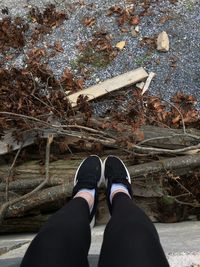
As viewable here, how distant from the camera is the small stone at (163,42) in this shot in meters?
4.11

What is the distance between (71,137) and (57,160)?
0.80ft

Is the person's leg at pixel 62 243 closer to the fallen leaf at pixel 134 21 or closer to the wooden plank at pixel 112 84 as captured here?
the wooden plank at pixel 112 84

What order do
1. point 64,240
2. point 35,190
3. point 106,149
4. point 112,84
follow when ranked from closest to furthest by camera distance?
point 64,240 < point 35,190 < point 106,149 < point 112,84

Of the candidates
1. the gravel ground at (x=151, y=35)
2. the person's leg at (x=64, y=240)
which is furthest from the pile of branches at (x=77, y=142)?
the person's leg at (x=64, y=240)

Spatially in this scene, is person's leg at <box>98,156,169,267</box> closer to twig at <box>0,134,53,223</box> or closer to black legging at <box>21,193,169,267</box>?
black legging at <box>21,193,169,267</box>

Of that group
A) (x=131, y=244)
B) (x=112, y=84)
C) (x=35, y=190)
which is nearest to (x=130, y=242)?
(x=131, y=244)

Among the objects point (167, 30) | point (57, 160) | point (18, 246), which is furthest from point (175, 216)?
point (167, 30)

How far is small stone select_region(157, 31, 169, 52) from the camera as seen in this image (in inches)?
162

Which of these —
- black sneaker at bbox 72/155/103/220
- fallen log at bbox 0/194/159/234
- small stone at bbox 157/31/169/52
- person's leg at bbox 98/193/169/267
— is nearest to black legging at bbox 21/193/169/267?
person's leg at bbox 98/193/169/267

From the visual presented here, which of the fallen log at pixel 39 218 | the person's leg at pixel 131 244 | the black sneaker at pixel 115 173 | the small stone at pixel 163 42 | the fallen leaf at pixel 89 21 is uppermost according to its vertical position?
the fallen leaf at pixel 89 21

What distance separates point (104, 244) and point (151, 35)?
8.45 feet

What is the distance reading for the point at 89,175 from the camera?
3334 mm

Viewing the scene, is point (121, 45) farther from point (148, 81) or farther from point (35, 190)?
point (35, 190)

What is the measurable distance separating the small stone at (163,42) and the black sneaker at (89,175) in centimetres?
131
